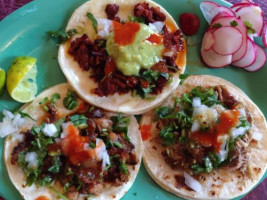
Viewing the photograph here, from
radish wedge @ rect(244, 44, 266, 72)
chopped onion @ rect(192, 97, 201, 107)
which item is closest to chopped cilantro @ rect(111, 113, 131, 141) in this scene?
chopped onion @ rect(192, 97, 201, 107)

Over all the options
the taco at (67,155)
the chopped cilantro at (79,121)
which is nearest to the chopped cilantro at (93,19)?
the taco at (67,155)

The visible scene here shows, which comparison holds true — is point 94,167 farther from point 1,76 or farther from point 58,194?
point 1,76

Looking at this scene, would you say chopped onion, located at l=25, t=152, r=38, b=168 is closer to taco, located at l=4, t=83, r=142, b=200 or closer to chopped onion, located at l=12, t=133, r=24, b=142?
taco, located at l=4, t=83, r=142, b=200

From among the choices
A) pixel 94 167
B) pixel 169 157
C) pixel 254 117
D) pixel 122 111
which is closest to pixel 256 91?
pixel 254 117

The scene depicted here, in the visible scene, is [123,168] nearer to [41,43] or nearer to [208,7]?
[41,43]

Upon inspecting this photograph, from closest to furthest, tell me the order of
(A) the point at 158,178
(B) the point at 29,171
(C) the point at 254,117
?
1. (B) the point at 29,171
2. (A) the point at 158,178
3. (C) the point at 254,117
